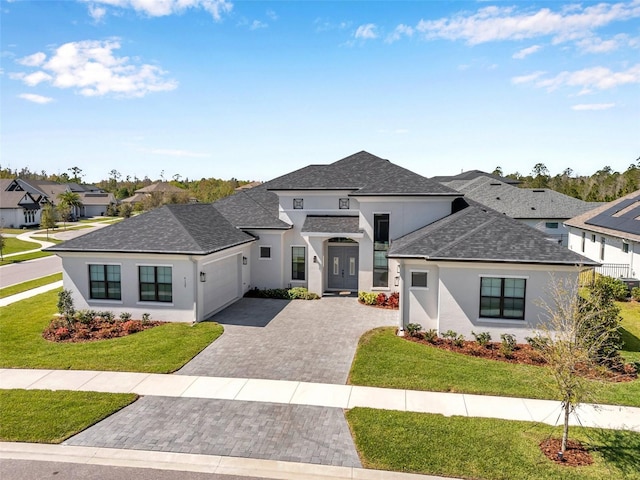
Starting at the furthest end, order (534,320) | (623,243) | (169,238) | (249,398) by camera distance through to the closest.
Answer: (623,243) → (169,238) → (534,320) → (249,398)

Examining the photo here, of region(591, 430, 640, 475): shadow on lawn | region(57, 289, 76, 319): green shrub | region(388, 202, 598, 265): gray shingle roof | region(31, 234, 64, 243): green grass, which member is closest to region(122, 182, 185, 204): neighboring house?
region(31, 234, 64, 243): green grass

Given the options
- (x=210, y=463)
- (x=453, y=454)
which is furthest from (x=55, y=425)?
(x=453, y=454)

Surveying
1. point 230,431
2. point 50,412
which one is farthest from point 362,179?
point 50,412

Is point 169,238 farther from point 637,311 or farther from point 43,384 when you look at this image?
point 637,311

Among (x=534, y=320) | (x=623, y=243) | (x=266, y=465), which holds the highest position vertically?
(x=623, y=243)

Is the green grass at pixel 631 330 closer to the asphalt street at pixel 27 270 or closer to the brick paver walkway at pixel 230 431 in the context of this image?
the brick paver walkway at pixel 230 431

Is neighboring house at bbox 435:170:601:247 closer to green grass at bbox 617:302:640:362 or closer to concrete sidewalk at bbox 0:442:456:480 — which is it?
green grass at bbox 617:302:640:362

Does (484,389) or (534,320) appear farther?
(534,320)
